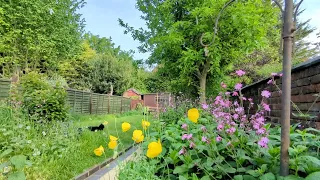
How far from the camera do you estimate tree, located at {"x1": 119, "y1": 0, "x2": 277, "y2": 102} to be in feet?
17.5

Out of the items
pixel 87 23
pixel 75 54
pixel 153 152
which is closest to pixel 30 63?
pixel 75 54

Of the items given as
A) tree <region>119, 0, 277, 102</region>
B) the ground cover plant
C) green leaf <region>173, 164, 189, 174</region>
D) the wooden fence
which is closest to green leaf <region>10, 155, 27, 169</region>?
the ground cover plant

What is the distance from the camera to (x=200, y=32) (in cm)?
571

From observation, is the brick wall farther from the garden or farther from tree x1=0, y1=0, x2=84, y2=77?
tree x1=0, y1=0, x2=84, y2=77

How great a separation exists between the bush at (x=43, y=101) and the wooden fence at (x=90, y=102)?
1.61 metres

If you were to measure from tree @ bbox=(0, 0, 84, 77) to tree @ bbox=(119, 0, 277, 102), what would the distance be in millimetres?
8793

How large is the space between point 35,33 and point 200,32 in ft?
36.7

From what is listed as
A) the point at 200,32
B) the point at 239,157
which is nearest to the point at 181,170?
the point at 239,157

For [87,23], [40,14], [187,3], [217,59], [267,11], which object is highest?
[87,23]

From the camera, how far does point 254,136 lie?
3.92ft

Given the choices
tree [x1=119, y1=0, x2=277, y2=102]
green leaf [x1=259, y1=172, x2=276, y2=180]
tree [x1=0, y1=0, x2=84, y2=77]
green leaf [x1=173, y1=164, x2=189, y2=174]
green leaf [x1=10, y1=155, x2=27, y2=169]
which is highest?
tree [x1=0, y1=0, x2=84, y2=77]

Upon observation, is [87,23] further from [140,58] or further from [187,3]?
[187,3]

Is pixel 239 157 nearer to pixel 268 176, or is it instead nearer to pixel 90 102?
pixel 268 176

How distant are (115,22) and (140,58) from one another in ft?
4.46
